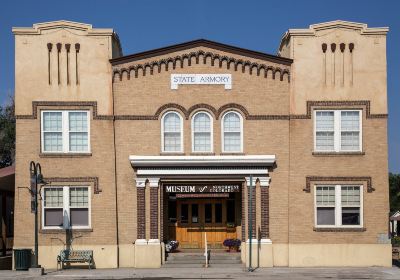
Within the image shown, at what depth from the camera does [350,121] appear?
81.6ft

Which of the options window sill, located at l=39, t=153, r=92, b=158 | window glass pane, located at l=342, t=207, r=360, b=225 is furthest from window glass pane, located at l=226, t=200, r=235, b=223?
window sill, located at l=39, t=153, r=92, b=158

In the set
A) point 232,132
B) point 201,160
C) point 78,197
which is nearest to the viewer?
point 201,160

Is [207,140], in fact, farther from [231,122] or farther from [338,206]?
[338,206]

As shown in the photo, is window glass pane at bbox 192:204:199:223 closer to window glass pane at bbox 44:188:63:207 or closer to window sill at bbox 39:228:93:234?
window sill at bbox 39:228:93:234

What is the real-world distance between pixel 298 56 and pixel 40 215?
40.8 feet

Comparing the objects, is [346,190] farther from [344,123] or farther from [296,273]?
[296,273]

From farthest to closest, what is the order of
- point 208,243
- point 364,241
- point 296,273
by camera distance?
point 208,243, point 364,241, point 296,273

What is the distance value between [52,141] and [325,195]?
11.4 metres

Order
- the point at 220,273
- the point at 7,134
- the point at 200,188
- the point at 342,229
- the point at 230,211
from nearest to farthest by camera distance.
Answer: the point at 220,273 < the point at 342,229 < the point at 200,188 < the point at 230,211 < the point at 7,134

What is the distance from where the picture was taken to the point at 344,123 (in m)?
24.9

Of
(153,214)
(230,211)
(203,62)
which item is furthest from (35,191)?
(230,211)

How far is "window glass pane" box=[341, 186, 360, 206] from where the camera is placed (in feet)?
80.9

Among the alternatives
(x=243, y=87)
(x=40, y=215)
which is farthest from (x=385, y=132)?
(x=40, y=215)

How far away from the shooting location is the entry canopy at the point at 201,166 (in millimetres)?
24297
